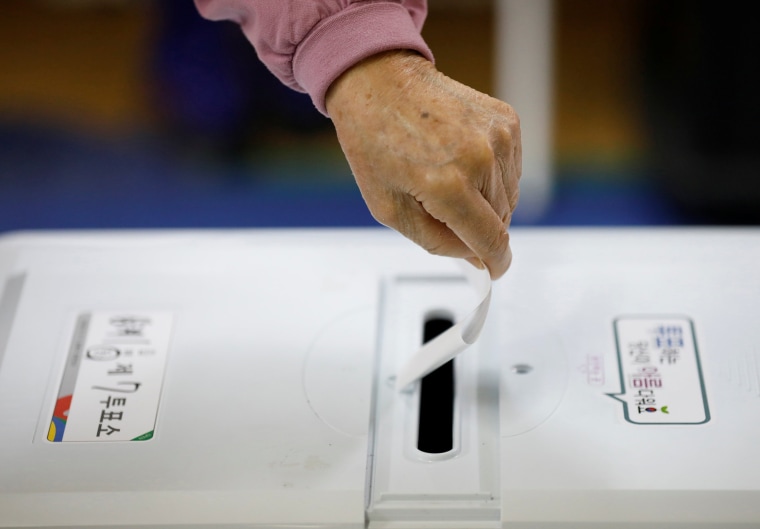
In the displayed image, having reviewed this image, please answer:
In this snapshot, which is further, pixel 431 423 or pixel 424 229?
pixel 431 423

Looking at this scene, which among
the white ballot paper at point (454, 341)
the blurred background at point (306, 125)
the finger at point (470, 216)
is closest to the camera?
the finger at point (470, 216)

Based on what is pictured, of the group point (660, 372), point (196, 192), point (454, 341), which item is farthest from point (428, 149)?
point (196, 192)

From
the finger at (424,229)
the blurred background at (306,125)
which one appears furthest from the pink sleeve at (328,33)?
the blurred background at (306,125)

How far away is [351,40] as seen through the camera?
696 mm

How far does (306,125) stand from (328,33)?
3.67 ft

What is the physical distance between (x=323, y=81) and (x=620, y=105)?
1.23 m

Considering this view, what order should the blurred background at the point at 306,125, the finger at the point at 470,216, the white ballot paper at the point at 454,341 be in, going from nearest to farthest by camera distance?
the finger at the point at 470,216 → the white ballot paper at the point at 454,341 → the blurred background at the point at 306,125

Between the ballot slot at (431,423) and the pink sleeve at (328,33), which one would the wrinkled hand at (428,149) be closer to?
the pink sleeve at (328,33)

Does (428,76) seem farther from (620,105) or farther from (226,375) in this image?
(620,105)

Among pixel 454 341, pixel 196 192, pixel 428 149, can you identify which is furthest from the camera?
pixel 196 192

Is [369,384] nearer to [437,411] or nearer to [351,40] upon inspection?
[437,411]

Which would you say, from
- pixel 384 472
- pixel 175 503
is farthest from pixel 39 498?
pixel 384 472

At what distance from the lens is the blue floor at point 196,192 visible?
5.49 feet

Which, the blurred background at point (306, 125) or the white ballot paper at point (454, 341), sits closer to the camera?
the white ballot paper at point (454, 341)
